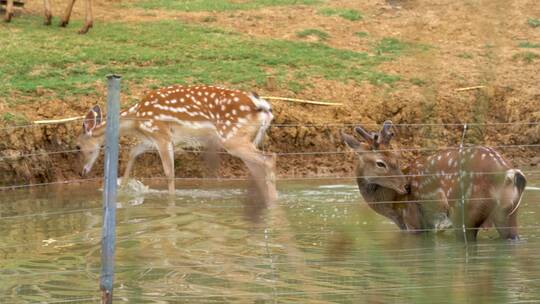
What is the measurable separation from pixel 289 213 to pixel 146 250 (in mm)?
2318

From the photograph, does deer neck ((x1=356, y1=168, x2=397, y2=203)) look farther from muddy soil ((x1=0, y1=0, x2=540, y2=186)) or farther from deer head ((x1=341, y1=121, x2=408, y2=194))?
muddy soil ((x1=0, y1=0, x2=540, y2=186))

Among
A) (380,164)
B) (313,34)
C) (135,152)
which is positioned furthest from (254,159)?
(313,34)

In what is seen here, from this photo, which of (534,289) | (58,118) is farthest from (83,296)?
(58,118)

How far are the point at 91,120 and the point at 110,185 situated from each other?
687 cm

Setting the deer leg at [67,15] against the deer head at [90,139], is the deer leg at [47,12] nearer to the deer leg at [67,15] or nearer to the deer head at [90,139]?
the deer leg at [67,15]

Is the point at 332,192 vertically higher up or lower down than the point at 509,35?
lower down

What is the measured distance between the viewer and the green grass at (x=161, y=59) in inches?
601

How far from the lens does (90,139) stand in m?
13.3

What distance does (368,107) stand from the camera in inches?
601

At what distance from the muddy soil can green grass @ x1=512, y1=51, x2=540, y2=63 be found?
8 centimetres

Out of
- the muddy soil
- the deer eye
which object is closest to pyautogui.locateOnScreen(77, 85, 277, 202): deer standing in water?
the muddy soil

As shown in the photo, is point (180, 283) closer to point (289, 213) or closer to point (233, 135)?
point (289, 213)

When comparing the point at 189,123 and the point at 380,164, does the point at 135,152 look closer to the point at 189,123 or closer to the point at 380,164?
the point at 189,123

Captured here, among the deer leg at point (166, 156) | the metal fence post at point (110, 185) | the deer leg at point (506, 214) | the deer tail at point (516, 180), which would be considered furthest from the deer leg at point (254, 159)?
the metal fence post at point (110, 185)
